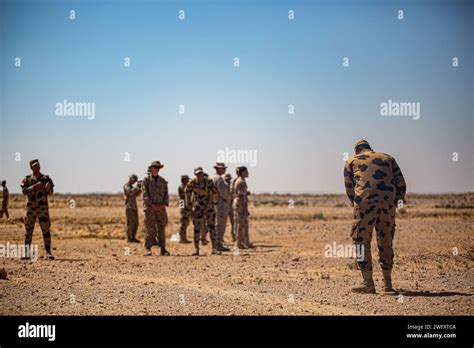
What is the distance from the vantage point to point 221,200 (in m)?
18.9

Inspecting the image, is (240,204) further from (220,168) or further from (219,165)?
(219,165)

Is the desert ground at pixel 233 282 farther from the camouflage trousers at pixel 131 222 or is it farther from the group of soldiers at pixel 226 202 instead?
the camouflage trousers at pixel 131 222

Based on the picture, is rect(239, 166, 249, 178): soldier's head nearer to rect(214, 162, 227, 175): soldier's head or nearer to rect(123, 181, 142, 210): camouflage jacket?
rect(214, 162, 227, 175): soldier's head

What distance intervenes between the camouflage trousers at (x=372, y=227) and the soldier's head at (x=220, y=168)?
857 centimetres

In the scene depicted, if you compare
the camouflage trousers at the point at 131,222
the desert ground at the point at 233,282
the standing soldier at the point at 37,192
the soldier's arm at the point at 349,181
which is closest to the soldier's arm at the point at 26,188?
the standing soldier at the point at 37,192

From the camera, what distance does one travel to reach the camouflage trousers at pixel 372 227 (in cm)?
1027

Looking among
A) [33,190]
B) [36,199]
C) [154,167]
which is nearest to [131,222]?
[154,167]

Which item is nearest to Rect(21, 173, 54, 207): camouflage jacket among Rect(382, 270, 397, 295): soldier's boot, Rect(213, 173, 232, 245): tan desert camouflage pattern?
Rect(213, 173, 232, 245): tan desert camouflage pattern

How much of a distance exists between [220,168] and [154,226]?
280 centimetres

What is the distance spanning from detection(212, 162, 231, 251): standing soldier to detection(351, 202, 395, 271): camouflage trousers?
27.9 ft

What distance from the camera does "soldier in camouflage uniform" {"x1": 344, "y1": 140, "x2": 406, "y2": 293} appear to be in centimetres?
1027
